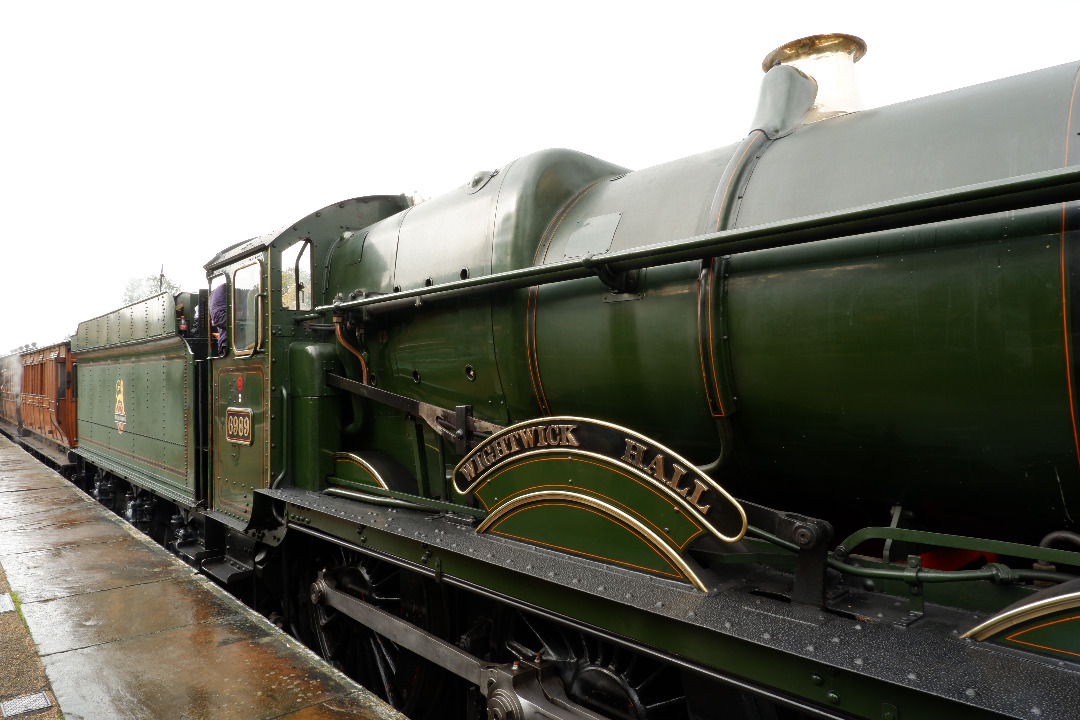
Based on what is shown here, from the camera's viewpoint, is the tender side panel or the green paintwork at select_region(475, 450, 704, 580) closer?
the green paintwork at select_region(475, 450, 704, 580)

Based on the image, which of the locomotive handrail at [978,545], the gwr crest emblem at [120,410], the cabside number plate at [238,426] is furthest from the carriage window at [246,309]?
the gwr crest emblem at [120,410]

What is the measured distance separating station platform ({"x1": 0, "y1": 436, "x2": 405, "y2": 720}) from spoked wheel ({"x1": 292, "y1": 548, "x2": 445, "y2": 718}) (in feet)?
1.51

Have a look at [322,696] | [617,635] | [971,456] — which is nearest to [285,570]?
[322,696]

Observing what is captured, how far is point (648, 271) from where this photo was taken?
2.64 meters

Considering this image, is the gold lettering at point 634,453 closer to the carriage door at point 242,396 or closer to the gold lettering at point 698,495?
the gold lettering at point 698,495

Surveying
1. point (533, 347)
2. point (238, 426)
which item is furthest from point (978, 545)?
point (238, 426)

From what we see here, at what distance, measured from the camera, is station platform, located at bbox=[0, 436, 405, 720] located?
325cm

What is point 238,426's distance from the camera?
5156 millimetres

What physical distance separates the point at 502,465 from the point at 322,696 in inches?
60.4

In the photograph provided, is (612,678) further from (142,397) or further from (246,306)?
(142,397)

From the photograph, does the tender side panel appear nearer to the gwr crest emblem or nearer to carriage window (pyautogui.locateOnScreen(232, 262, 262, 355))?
the gwr crest emblem

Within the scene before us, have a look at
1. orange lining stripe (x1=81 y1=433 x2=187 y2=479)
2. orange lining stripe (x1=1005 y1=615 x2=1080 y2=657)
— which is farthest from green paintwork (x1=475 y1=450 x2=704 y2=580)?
orange lining stripe (x1=81 y1=433 x2=187 y2=479)

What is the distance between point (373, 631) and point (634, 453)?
2671 millimetres

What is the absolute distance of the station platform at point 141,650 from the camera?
3246mm
